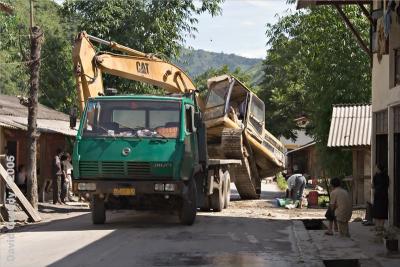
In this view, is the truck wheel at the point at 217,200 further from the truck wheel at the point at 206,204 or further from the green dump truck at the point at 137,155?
the green dump truck at the point at 137,155

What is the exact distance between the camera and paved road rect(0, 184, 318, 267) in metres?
9.88

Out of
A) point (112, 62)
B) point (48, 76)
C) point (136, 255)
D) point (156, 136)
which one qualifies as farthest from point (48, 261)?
point (48, 76)

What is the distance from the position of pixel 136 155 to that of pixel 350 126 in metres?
10.2

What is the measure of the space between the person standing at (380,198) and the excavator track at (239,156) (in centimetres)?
757

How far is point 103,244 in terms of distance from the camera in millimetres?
11445

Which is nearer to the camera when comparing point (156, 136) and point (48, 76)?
point (156, 136)

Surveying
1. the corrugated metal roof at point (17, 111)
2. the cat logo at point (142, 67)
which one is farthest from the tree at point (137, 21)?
the cat logo at point (142, 67)

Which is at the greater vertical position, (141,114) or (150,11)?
(150,11)

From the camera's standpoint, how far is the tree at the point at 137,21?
25.5m

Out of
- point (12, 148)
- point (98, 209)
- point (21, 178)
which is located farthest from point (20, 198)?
point (12, 148)

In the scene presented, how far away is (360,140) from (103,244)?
11755mm

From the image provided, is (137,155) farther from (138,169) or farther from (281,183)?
(281,183)

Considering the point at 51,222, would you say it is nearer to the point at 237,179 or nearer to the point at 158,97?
the point at 158,97

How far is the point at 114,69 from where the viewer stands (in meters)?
17.8
